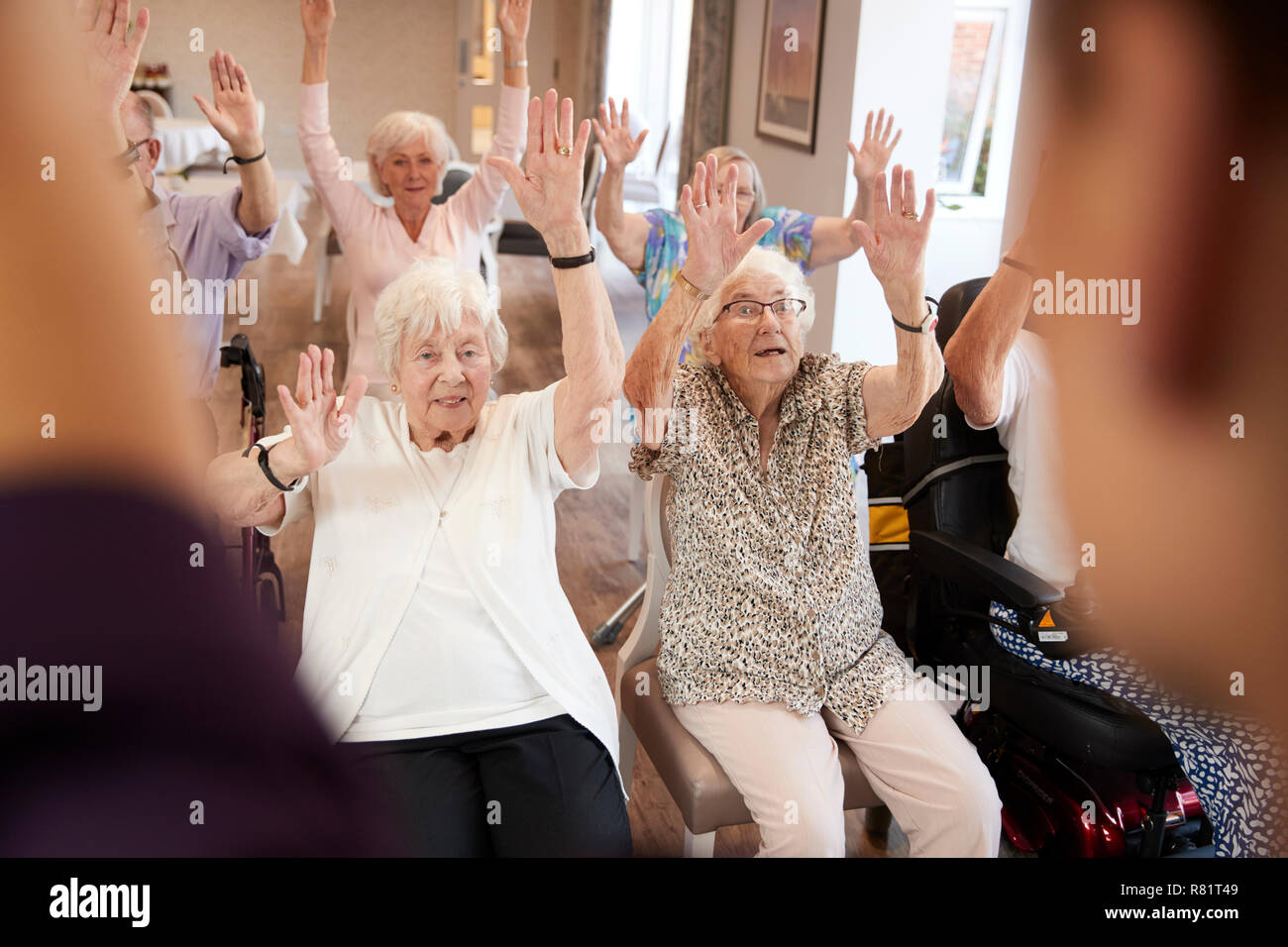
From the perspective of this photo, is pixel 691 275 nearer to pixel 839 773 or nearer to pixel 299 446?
pixel 299 446

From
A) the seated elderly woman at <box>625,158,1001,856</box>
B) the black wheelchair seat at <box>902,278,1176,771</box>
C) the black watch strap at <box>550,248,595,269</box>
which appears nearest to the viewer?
the black watch strap at <box>550,248,595,269</box>

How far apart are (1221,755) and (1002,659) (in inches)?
13.1

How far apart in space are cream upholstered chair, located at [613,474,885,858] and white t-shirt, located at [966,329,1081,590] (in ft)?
1.40

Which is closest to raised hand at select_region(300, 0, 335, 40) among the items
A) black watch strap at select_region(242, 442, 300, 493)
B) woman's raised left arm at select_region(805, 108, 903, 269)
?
black watch strap at select_region(242, 442, 300, 493)

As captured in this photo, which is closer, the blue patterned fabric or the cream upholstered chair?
the blue patterned fabric

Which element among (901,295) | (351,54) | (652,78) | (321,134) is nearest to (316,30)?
(321,134)

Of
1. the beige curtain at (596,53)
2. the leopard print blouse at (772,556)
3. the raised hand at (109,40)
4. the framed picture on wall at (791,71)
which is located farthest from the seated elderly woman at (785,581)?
the beige curtain at (596,53)

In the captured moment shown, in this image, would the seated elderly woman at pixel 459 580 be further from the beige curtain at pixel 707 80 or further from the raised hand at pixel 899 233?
the beige curtain at pixel 707 80

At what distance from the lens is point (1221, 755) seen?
1280 mm

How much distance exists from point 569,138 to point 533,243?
4518 millimetres

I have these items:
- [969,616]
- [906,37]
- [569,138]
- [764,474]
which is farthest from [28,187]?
[906,37]

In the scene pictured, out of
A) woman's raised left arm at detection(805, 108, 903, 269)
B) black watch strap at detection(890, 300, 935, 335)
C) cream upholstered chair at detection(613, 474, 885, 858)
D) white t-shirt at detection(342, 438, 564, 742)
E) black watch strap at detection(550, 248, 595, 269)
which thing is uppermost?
woman's raised left arm at detection(805, 108, 903, 269)

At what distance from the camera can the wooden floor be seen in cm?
172

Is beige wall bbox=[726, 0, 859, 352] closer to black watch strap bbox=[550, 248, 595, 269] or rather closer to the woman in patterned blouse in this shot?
the woman in patterned blouse
